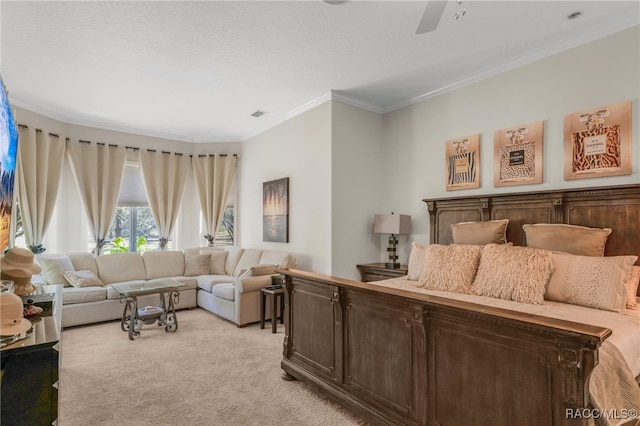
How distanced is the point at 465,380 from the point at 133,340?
373cm

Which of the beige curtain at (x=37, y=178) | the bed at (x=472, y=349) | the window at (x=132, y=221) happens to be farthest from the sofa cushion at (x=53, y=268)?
the bed at (x=472, y=349)

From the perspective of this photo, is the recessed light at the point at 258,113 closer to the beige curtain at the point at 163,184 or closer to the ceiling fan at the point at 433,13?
the beige curtain at the point at 163,184

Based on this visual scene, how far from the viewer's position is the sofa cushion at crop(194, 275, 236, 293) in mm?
5156

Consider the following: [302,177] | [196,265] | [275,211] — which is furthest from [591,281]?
[196,265]

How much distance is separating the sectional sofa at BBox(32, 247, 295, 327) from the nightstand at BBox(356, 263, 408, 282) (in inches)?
41.8

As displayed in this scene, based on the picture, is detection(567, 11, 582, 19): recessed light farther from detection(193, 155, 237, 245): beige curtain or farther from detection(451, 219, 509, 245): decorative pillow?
detection(193, 155, 237, 245): beige curtain

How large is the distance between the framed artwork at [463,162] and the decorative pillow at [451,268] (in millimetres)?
1130

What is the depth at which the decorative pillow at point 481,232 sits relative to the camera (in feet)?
11.1

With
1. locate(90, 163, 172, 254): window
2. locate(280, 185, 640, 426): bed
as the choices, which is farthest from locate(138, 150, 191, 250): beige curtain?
locate(280, 185, 640, 426): bed

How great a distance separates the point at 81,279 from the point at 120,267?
66 cm

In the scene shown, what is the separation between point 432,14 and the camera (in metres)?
2.01

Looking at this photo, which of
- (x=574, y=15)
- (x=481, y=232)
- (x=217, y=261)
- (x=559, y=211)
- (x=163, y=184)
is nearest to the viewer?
(x=574, y=15)

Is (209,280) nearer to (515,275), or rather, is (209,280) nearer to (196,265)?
(196,265)

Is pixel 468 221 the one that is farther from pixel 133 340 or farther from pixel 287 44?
pixel 133 340
